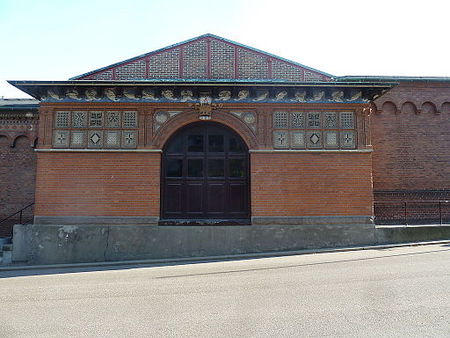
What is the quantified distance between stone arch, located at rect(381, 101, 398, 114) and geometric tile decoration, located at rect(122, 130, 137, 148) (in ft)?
31.9

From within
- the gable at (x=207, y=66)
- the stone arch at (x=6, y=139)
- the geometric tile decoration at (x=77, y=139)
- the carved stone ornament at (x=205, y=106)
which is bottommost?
the geometric tile decoration at (x=77, y=139)

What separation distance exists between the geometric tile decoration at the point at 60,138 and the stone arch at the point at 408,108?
41.3 feet

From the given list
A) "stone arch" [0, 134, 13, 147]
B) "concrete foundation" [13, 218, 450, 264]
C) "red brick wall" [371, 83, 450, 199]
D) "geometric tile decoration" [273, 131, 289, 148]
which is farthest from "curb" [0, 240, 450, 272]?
"stone arch" [0, 134, 13, 147]

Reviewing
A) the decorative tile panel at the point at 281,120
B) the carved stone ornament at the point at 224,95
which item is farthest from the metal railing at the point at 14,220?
the decorative tile panel at the point at 281,120

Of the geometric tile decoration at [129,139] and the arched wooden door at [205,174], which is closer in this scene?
the geometric tile decoration at [129,139]

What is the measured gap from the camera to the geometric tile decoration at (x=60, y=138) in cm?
1102

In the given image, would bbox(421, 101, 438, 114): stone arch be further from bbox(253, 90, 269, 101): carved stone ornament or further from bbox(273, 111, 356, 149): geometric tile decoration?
bbox(253, 90, 269, 101): carved stone ornament

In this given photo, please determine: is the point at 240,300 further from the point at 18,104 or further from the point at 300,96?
the point at 18,104

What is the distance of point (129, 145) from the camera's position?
1108 centimetres

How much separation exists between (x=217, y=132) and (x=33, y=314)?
25.1 ft

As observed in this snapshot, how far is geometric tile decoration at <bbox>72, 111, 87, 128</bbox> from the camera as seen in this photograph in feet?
36.5

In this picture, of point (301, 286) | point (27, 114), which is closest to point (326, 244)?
point (301, 286)

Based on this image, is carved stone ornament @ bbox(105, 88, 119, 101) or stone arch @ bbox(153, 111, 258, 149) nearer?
carved stone ornament @ bbox(105, 88, 119, 101)

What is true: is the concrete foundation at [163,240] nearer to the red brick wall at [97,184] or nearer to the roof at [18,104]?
the red brick wall at [97,184]
